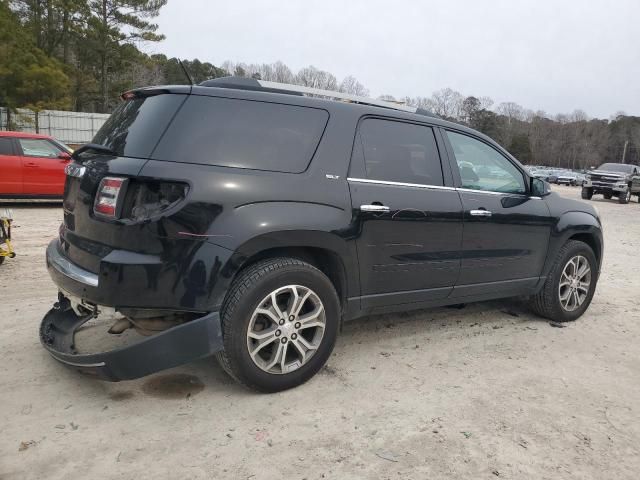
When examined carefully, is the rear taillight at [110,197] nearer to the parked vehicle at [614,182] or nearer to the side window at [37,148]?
the side window at [37,148]

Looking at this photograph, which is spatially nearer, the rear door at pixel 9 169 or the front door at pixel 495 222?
the front door at pixel 495 222

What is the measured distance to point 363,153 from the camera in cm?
356

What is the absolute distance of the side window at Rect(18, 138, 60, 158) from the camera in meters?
10.6

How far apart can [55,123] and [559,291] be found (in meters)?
31.3

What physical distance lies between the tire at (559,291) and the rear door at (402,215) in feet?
4.42

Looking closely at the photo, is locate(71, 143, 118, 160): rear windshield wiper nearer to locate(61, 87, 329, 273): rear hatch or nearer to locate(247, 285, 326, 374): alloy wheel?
locate(61, 87, 329, 273): rear hatch

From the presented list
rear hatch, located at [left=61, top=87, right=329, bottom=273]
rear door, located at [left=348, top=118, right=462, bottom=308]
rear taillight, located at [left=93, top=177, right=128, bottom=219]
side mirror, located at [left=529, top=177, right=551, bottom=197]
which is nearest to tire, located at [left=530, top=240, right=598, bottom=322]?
side mirror, located at [left=529, top=177, right=551, bottom=197]

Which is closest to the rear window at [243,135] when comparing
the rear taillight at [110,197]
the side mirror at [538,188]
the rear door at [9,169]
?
the rear taillight at [110,197]

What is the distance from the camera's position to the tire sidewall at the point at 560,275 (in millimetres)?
4848

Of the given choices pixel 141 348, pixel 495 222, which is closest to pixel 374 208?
pixel 495 222

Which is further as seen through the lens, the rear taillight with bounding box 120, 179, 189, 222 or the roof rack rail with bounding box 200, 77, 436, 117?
the roof rack rail with bounding box 200, 77, 436, 117

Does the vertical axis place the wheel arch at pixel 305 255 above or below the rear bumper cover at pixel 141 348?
above

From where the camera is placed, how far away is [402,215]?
3615mm

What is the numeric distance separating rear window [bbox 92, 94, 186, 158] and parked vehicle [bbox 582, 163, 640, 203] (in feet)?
82.1
